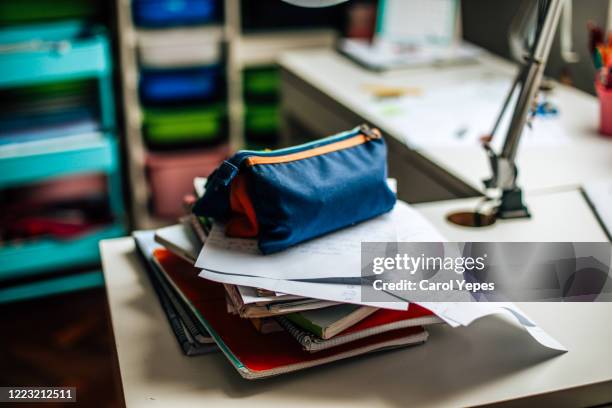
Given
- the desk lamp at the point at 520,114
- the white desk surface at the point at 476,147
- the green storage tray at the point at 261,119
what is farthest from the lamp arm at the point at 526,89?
the green storage tray at the point at 261,119

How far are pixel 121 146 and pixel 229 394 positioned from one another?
2.04 m

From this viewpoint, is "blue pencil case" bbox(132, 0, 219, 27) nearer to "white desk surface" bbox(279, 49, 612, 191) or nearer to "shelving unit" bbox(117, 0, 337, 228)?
"shelving unit" bbox(117, 0, 337, 228)

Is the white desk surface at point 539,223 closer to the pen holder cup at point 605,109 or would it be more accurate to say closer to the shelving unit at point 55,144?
the pen holder cup at point 605,109

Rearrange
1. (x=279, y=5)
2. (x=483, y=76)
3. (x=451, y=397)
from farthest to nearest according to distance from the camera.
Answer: (x=279, y=5)
(x=483, y=76)
(x=451, y=397)

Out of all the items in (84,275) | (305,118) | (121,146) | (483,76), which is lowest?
(84,275)

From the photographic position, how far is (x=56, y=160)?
2.19m

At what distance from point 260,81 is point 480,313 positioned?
1975 mm

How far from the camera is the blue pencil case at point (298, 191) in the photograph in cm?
91

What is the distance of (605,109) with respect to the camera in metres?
1.56

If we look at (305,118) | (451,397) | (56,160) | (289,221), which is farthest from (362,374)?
(56,160)

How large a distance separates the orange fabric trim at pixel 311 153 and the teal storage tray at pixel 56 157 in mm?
1415

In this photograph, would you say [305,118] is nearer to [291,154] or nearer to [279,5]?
[279,5]

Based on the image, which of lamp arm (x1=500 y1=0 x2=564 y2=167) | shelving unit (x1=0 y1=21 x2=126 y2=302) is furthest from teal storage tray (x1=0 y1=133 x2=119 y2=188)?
lamp arm (x1=500 y1=0 x2=564 y2=167)

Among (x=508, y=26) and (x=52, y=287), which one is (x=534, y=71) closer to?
(x=508, y=26)
